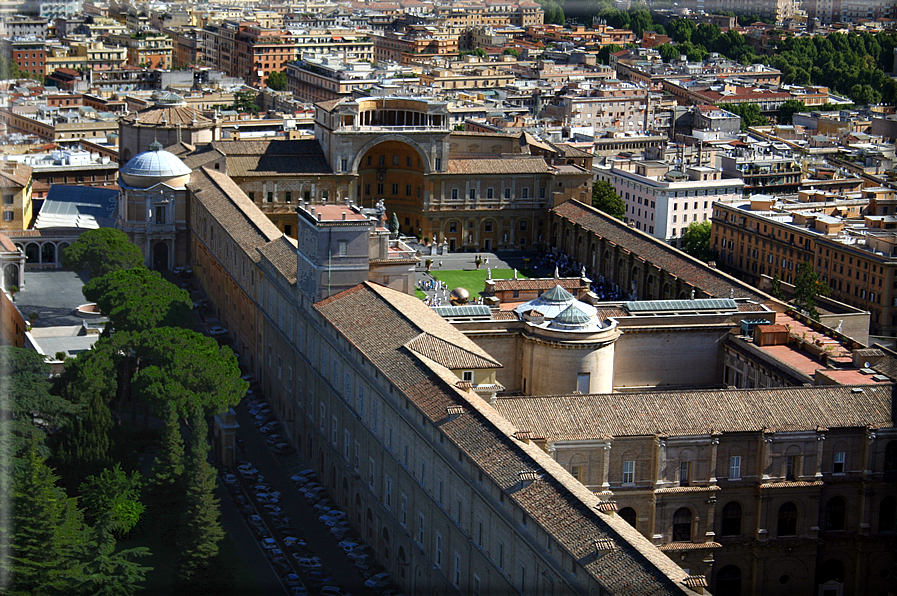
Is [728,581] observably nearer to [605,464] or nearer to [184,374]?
[605,464]

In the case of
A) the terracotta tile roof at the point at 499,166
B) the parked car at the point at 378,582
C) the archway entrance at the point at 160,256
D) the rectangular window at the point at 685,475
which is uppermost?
the terracotta tile roof at the point at 499,166

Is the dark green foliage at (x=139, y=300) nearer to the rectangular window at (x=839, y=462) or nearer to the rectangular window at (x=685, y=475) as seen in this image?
the rectangular window at (x=685, y=475)

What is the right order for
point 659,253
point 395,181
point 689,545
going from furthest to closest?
point 395,181 < point 659,253 < point 689,545

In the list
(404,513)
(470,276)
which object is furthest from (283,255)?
(470,276)

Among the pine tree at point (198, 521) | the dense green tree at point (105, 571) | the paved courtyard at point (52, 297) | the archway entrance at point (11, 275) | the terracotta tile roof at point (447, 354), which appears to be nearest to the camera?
the dense green tree at point (105, 571)

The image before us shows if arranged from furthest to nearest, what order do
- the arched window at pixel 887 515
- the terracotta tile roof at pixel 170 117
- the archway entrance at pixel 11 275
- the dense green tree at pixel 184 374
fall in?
the terracotta tile roof at pixel 170 117 < the archway entrance at pixel 11 275 < the dense green tree at pixel 184 374 < the arched window at pixel 887 515

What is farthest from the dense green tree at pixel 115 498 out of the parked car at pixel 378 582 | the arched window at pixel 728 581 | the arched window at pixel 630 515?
the arched window at pixel 728 581

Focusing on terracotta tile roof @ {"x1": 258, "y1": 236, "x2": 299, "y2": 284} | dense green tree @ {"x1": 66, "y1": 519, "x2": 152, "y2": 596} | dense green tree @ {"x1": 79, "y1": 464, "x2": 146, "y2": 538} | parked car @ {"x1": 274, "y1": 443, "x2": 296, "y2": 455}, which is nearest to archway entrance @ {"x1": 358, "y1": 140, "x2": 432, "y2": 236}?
terracotta tile roof @ {"x1": 258, "y1": 236, "x2": 299, "y2": 284}

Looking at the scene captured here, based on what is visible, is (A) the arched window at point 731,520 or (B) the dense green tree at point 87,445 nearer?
(A) the arched window at point 731,520

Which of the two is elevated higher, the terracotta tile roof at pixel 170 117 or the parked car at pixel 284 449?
the terracotta tile roof at pixel 170 117
